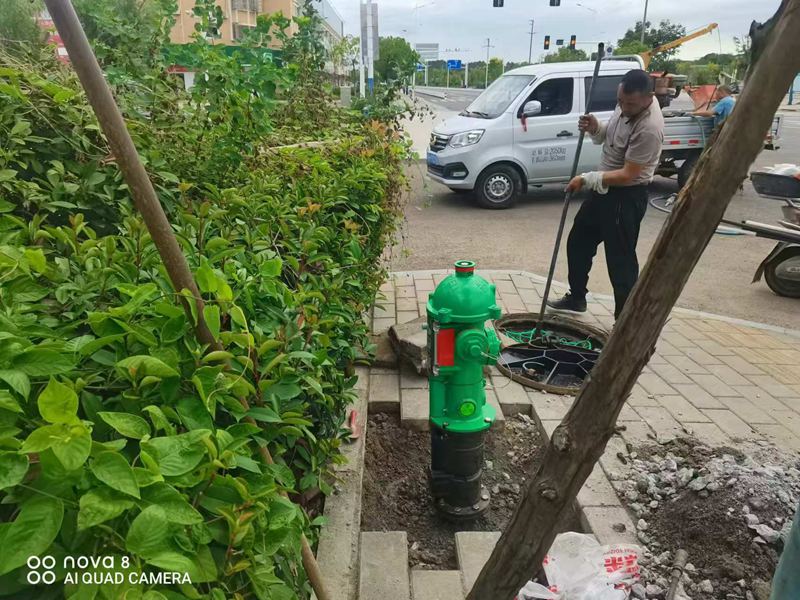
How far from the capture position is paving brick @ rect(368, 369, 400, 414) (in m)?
3.61

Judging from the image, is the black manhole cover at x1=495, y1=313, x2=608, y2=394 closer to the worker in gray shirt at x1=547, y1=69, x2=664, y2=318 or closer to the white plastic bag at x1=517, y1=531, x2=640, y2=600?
the worker in gray shirt at x1=547, y1=69, x2=664, y2=318

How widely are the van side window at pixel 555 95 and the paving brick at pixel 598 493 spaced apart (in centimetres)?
772

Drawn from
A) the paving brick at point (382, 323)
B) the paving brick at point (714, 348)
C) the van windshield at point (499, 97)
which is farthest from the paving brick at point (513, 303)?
the van windshield at point (499, 97)

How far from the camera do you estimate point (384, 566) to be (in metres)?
2.38

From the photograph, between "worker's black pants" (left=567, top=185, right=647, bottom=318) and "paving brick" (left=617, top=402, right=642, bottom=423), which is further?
"worker's black pants" (left=567, top=185, right=647, bottom=318)

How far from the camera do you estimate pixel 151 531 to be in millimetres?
860

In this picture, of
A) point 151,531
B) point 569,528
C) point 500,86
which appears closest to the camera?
point 151,531

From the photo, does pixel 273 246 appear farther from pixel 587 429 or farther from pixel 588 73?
pixel 588 73

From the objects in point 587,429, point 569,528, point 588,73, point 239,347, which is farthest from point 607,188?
point 588,73

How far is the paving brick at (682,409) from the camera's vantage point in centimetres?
350

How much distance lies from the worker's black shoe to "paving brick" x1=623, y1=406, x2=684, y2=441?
64.0 inches

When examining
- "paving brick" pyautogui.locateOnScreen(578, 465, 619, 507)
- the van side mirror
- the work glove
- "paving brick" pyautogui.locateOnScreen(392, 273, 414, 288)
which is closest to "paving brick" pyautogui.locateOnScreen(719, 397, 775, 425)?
"paving brick" pyautogui.locateOnScreen(578, 465, 619, 507)

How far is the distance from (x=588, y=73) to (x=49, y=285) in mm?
9758

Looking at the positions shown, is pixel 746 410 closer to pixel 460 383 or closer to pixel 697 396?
pixel 697 396
